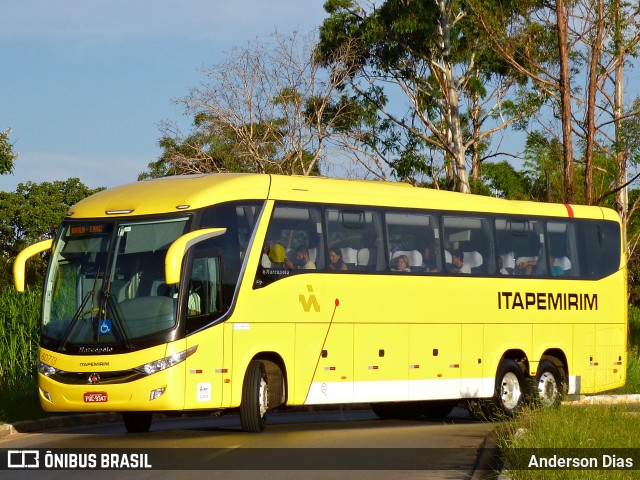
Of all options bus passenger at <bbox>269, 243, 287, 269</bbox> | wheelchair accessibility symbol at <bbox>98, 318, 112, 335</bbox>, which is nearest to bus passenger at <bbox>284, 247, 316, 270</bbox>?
bus passenger at <bbox>269, 243, 287, 269</bbox>

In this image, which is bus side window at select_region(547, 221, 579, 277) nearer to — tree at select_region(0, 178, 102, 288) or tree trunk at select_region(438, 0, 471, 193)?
tree trunk at select_region(438, 0, 471, 193)

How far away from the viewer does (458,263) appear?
67.4 feet

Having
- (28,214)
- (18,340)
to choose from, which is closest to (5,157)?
(18,340)

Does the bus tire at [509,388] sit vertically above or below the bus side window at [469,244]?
below

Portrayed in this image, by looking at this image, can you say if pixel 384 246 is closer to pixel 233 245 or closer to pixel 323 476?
pixel 233 245

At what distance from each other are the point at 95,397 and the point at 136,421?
223 cm

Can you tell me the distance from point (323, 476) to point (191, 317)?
4.32m

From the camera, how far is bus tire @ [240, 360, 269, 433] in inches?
659

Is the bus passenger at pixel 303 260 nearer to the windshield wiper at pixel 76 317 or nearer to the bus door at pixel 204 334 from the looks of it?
the bus door at pixel 204 334

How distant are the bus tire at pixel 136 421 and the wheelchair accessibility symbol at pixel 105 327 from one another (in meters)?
2.21

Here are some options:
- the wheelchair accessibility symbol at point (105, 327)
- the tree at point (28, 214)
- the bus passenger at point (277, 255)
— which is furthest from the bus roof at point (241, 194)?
the tree at point (28, 214)

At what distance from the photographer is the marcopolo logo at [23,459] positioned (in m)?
13.5

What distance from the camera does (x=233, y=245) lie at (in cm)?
1675

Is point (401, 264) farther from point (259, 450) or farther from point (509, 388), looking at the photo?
point (259, 450)
